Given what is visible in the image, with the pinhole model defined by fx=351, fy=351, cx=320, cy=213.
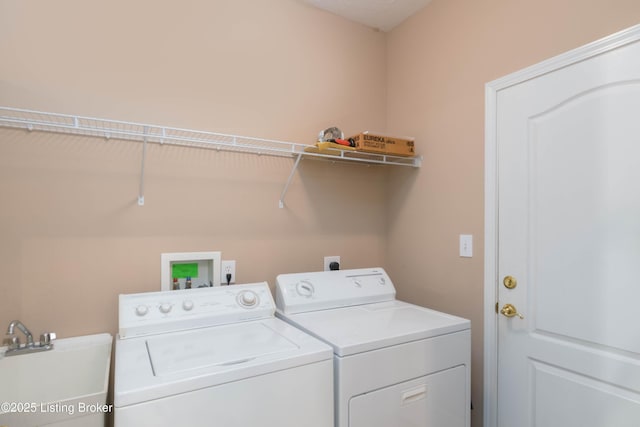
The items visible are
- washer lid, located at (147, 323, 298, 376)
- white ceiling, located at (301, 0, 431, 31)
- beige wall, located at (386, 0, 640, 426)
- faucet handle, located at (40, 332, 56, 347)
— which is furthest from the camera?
white ceiling, located at (301, 0, 431, 31)

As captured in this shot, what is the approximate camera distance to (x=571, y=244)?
146 centimetres

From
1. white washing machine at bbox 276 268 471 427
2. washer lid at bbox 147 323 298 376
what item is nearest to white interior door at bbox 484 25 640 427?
white washing machine at bbox 276 268 471 427

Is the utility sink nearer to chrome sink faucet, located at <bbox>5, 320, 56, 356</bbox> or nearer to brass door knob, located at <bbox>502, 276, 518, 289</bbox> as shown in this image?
chrome sink faucet, located at <bbox>5, 320, 56, 356</bbox>

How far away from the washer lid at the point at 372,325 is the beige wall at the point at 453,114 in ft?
1.05

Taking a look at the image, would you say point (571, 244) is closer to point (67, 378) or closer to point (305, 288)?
point (305, 288)

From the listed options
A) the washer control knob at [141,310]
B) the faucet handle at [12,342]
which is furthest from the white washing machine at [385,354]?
the faucet handle at [12,342]

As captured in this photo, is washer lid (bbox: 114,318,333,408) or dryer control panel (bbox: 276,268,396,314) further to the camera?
dryer control panel (bbox: 276,268,396,314)

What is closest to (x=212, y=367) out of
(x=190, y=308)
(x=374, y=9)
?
(x=190, y=308)

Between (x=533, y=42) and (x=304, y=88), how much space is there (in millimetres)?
1189

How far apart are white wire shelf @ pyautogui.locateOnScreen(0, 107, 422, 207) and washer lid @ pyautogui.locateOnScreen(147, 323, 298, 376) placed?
702 mm

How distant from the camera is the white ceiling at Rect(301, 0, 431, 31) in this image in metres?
2.11

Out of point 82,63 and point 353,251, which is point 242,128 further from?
point 353,251

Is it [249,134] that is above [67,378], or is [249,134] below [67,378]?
above

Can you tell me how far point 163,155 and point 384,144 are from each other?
116cm
